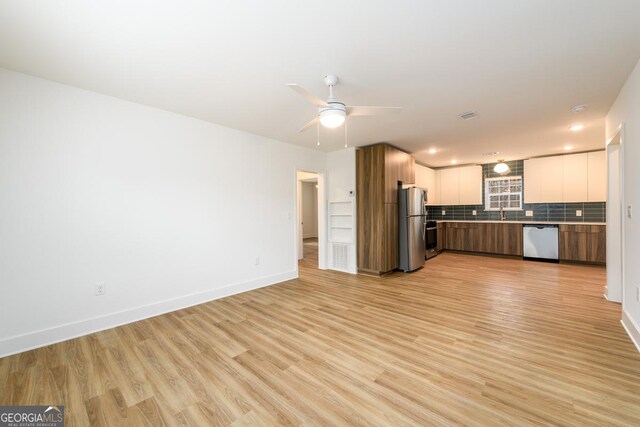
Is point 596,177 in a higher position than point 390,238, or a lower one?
higher

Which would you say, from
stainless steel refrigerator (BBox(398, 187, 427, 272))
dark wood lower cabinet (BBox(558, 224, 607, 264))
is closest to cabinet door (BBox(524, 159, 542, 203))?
dark wood lower cabinet (BBox(558, 224, 607, 264))

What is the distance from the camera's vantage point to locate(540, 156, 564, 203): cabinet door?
5.90 meters

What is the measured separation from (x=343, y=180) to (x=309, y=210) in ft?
19.6

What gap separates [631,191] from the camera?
2.44 metres

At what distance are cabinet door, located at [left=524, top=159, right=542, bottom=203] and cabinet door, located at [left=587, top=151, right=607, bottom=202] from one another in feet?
2.71

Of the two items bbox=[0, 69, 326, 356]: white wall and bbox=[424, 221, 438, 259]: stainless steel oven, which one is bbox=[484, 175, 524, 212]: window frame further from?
bbox=[0, 69, 326, 356]: white wall

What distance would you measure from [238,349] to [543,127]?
5156 millimetres

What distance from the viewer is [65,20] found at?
5.59ft

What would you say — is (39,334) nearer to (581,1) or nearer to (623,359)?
(581,1)

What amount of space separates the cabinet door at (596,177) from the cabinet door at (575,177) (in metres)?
0.06

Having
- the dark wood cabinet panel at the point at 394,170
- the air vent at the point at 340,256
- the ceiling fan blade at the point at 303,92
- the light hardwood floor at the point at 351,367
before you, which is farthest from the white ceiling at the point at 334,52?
the air vent at the point at 340,256

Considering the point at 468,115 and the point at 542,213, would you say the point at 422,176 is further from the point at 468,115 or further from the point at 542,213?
the point at 468,115

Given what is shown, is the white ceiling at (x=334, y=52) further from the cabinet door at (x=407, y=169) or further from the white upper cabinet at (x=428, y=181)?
the white upper cabinet at (x=428, y=181)

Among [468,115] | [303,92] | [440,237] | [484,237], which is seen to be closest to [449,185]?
[440,237]
